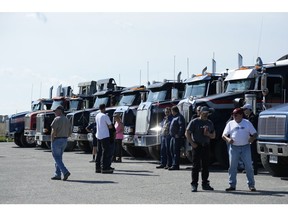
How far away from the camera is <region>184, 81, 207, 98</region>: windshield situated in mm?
19562

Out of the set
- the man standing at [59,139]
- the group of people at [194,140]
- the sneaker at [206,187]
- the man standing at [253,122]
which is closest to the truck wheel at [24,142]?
the group of people at [194,140]

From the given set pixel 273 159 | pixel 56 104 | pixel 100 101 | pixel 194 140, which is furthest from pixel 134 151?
pixel 194 140

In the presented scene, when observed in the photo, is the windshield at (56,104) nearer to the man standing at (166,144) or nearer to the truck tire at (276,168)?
the man standing at (166,144)

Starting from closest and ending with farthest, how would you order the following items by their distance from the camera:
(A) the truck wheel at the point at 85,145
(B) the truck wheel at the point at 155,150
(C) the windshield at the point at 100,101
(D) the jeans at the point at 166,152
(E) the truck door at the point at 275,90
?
(E) the truck door at the point at 275,90 < (D) the jeans at the point at 166,152 < (B) the truck wheel at the point at 155,150 < (A) the truck wheel at the point at 85,145 < (C) the windshield at the point at 100,101

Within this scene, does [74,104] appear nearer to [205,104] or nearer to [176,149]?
[205,104]

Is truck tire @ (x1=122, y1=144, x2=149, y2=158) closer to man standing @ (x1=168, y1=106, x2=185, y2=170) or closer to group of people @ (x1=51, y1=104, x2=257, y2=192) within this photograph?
group of people @ (x1=51, y1=104, x2=257, y2=192)

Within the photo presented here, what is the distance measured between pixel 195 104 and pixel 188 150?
4.90 feet

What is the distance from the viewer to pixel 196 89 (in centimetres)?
1988

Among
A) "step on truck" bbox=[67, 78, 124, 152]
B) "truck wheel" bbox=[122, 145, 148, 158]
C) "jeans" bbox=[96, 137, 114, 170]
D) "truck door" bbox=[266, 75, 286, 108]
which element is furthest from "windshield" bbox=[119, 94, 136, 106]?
"jeans" bbox=[96, 137, 114, 170]

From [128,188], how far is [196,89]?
8676mm

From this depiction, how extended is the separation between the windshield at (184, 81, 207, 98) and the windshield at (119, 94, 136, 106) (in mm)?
4465

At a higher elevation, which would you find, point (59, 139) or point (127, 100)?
point (127, 100)

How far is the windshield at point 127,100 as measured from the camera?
80.2 feet

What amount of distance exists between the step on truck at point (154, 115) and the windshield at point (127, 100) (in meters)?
2.34
